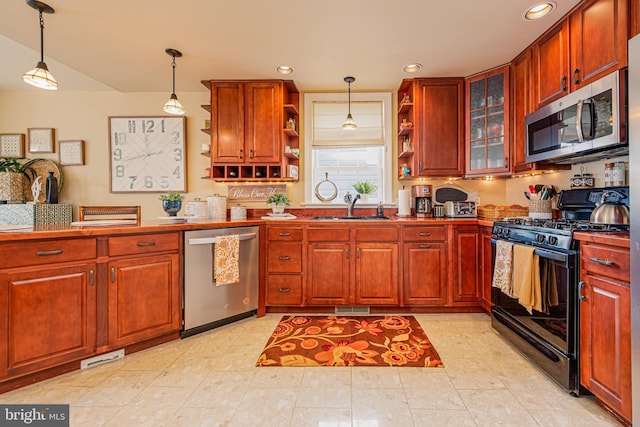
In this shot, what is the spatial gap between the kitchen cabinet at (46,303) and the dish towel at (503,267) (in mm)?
2805

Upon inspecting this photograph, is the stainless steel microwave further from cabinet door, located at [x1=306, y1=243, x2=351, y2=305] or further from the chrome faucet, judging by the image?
cabinet door, located at [x1=306, y1=243, x2=351, y2=305]

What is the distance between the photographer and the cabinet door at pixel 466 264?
2732 mm

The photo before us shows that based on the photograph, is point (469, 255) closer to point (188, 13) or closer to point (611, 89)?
point (611, 89)

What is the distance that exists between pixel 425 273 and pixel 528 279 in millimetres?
976

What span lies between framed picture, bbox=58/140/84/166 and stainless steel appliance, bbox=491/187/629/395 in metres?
4.60

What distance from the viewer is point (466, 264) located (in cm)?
273

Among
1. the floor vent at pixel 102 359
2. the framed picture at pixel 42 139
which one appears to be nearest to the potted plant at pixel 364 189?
the floor vent at pixel 102 359

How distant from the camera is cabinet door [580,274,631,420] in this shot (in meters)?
1.30

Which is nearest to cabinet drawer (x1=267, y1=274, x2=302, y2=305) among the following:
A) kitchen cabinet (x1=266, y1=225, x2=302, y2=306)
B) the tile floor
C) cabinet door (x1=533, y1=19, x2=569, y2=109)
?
kitchen cabinet (x1=266, y1=225, x2=302, y2=306)

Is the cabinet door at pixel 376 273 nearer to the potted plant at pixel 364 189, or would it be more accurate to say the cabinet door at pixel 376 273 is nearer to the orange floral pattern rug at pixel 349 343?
the orange floral pattern rug at pixel 349 343

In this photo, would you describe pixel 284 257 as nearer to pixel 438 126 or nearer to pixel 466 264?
pixel 466 264

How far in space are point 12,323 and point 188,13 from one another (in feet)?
7.23

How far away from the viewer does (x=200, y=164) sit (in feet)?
11.5

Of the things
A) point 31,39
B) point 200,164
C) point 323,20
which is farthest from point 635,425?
point 31,39
